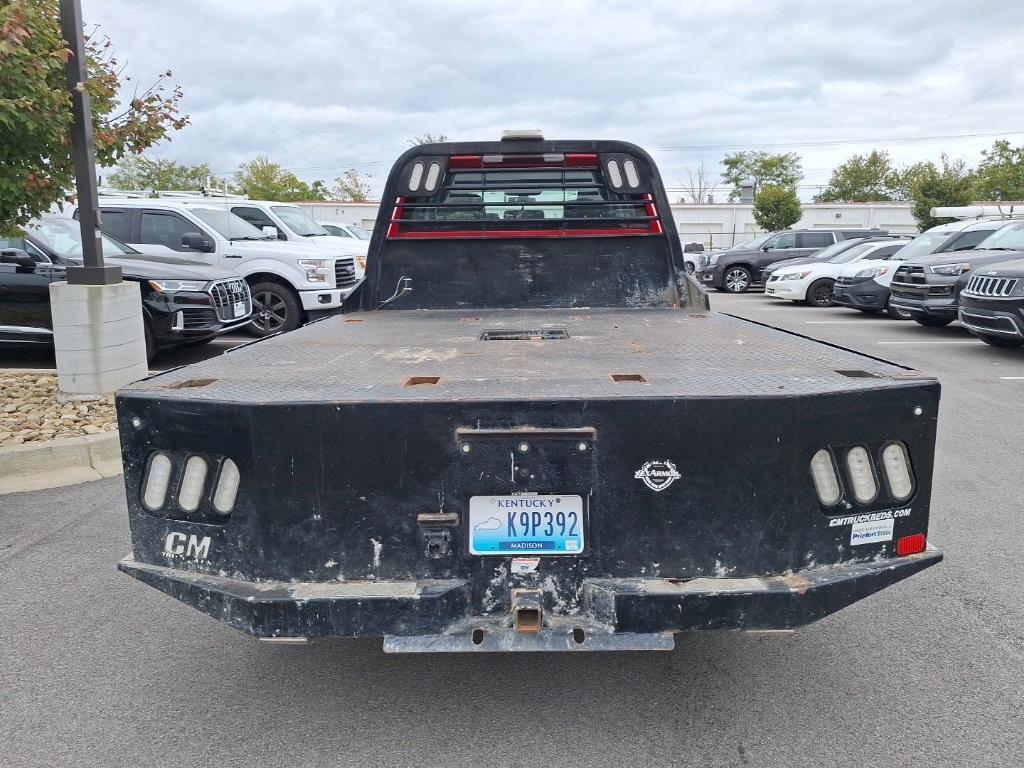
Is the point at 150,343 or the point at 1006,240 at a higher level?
the point at 1006,240

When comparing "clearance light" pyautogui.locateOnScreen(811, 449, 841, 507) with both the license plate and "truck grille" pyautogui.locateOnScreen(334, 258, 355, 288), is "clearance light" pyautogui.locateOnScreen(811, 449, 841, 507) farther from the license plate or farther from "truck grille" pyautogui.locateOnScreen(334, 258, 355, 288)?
"truck grille" pyautogui.locateOnScreen(334, 258, 355, 288)

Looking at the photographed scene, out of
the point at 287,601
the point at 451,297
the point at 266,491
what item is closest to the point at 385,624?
the point at 287,601

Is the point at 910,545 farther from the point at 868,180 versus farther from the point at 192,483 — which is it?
the point at 868,180

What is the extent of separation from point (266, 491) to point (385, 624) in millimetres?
525

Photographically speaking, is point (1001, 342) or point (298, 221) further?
point (298, 221)

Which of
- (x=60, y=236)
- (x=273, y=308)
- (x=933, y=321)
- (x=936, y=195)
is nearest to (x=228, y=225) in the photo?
(x=273, y=308)

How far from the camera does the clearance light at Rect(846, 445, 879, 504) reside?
8.26 ft

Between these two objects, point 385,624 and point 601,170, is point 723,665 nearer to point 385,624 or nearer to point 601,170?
point 385,624

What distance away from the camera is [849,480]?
2510 mm

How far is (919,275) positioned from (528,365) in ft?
38.4

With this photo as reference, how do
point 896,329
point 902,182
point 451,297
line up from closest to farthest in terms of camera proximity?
point 451,297
point 896,329
point 902,182

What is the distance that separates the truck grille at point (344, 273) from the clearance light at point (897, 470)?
30.7 ft

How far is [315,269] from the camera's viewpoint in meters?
11.0

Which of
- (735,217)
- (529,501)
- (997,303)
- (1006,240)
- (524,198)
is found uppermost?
(735,217)
